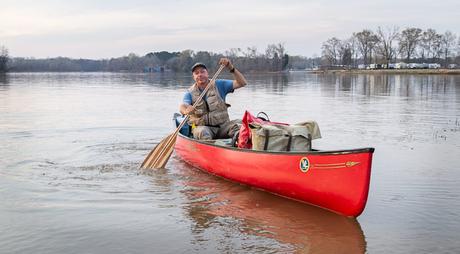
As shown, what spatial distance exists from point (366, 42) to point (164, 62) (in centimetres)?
8380

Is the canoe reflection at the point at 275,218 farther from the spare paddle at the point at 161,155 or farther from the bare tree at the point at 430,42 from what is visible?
the bare tree at the point at 430,42

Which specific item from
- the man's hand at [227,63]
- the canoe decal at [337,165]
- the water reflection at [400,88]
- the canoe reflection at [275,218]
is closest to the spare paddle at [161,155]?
the man's hand at [227,63]

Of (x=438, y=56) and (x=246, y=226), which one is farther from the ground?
(x=438, y=56)

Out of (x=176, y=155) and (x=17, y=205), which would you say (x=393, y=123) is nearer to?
(x=176, y=155)

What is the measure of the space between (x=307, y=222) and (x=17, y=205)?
370 centimetres

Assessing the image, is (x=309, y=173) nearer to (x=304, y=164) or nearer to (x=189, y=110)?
(x=304, y=164)

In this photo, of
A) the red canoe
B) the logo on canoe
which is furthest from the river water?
the logo on canoe

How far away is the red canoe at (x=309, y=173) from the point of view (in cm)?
565

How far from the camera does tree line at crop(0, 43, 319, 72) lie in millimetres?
134875

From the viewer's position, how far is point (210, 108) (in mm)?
9008

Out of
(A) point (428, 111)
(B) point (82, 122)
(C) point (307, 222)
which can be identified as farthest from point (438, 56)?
(C) point (307, 222)

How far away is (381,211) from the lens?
6.29m

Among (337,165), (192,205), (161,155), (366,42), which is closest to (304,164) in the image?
(337,165)

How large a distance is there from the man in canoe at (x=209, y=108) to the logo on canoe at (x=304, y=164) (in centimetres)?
279
